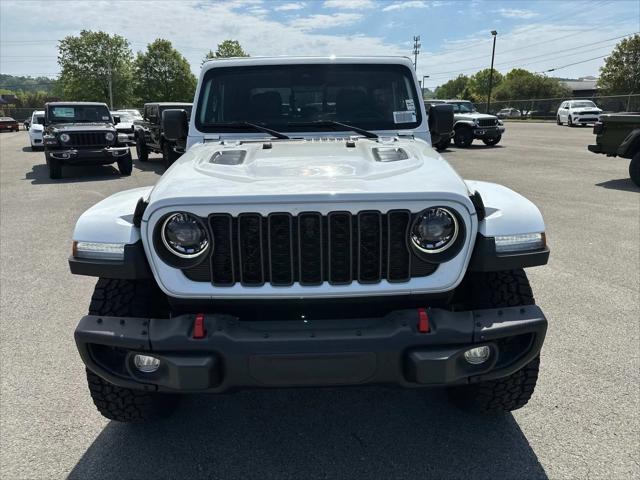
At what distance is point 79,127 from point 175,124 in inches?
400

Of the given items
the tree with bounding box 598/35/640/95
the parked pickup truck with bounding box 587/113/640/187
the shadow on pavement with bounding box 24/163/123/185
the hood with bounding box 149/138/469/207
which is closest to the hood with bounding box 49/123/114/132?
the shadow on pavement with bounding box 24/163/123/185

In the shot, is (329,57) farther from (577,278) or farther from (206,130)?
(577,278)

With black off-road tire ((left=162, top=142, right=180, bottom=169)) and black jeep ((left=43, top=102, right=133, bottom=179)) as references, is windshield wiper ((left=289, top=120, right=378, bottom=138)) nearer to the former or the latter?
black off-road tire ((left=162, top=142, right=180, bottom=169))

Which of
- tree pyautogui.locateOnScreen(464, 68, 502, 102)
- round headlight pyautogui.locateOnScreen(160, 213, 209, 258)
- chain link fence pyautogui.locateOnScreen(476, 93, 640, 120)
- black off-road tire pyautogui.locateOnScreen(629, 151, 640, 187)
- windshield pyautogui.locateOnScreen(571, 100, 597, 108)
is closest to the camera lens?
round headlight pyautogui.locateOnScreen(160, 213, 209, 258)

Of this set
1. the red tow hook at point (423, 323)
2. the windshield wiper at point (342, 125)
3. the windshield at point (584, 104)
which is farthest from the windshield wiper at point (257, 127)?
the windshield at point (584, 104)

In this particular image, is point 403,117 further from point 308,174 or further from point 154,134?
point 154,134

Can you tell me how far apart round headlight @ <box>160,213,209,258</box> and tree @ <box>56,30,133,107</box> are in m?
72.8

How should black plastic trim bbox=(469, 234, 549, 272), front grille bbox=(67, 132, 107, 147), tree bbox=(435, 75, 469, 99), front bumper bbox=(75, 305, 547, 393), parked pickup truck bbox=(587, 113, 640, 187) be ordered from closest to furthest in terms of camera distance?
front bumper bbox=(75, 305, 547, 393) < black plastic trim bbox=(469, 234, 549, 272) < parked pickup truck bbox=(587, 113, 640, 187) < front grille bbox=(67, 132, 107, 147) < tree bbox=(435, 75, 469, 99)

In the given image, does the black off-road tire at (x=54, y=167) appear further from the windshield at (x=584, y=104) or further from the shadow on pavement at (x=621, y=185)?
the windshield at (x=584, y=104)

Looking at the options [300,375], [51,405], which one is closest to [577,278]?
[300,375]

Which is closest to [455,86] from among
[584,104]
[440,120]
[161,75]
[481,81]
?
[481,81]

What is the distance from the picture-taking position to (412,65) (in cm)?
374

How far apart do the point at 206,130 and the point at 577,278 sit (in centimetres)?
378

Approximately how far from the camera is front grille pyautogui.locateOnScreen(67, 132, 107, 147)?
12.3 m
